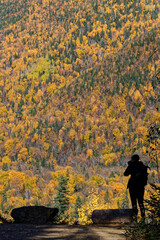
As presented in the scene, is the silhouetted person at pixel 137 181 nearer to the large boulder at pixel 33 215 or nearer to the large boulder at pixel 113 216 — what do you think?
the large boulder at pixel 113 216

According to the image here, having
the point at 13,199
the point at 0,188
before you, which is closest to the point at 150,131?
the point at 13,199

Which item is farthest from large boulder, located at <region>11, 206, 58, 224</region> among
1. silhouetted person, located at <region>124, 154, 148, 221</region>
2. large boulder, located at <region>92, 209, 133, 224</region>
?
silhouetted person, located at <region>124, 154, 148, 221</region>

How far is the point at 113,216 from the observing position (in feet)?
32.2

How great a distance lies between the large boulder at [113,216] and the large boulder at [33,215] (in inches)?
90.7

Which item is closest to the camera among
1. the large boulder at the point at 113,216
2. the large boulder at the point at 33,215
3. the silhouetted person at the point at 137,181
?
the silhouetted person at the point at 137,181

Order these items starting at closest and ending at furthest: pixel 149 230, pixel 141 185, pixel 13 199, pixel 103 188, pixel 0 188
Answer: pixel 149 230, pixel 141 185, pixel 13 199, pixel 0 188, pixel 103 188

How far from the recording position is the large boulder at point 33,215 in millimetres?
11336

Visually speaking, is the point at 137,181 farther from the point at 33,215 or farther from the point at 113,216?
the point at 33,215

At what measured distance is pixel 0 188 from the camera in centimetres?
13950

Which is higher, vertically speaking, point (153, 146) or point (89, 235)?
→ point (153, 146)

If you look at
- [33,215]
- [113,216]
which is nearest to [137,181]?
[113,216]

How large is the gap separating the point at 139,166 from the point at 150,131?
216 centimetres

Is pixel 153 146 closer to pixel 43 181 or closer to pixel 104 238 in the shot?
pixel 104 238

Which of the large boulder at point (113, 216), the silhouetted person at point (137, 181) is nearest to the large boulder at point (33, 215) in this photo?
the large boulder at point (113, 216)
